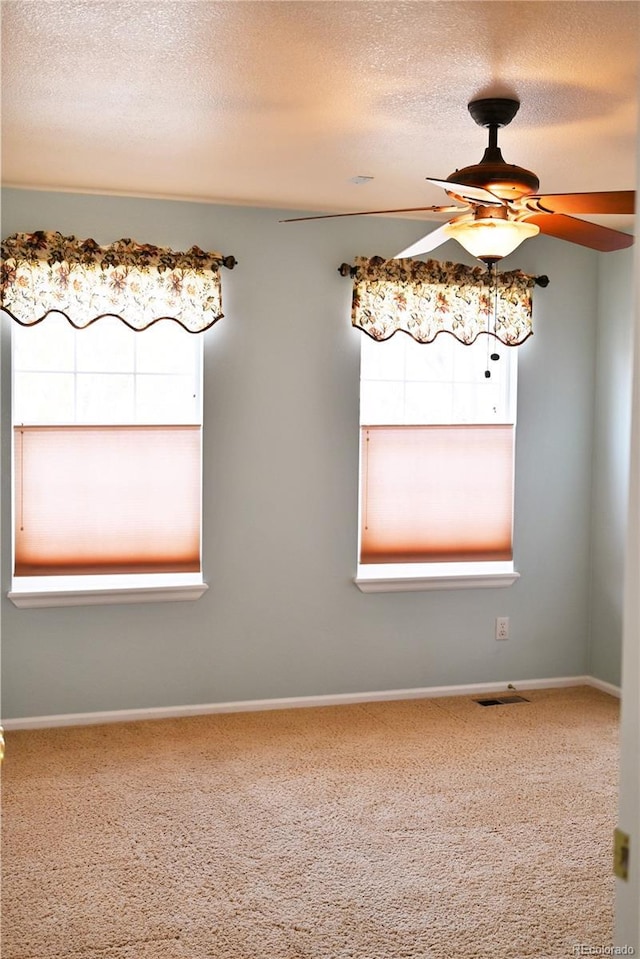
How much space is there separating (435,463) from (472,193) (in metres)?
2.70

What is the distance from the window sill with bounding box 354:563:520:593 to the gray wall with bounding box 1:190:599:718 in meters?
0.06

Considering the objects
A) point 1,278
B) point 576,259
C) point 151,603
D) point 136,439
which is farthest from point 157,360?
point 576,259

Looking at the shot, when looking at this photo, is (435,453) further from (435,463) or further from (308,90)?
(308,90)

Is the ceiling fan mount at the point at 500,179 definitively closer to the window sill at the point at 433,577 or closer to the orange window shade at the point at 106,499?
the orange window shade at the point at 106,499

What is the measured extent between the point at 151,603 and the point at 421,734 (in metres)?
1.51

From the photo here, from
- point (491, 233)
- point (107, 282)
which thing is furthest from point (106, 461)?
point (491, 233)

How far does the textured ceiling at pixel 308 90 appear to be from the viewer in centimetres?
263

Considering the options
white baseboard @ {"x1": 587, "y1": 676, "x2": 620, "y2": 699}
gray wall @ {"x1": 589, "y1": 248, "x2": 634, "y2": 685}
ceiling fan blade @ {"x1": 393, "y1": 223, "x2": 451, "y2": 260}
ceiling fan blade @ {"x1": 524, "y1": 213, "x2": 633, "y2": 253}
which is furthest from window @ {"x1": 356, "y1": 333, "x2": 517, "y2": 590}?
ceiling fan blade @ {"x1": 524, "y1": 213, "x2": 633, "y2": 253}

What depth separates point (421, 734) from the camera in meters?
4.75

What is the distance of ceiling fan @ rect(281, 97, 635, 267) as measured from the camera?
2.94m

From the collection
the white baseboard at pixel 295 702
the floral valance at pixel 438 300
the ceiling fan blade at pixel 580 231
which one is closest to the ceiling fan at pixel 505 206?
the ceiling fan blade at pixel 580 231

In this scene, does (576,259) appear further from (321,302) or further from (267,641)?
(267,641)

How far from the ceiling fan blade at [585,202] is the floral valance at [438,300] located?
6.76 feet

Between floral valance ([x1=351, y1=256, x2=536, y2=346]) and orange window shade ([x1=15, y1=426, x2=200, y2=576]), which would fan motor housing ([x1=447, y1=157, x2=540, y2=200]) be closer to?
floral valance ([x1=351, y1=256, x2=536, y2=346])
